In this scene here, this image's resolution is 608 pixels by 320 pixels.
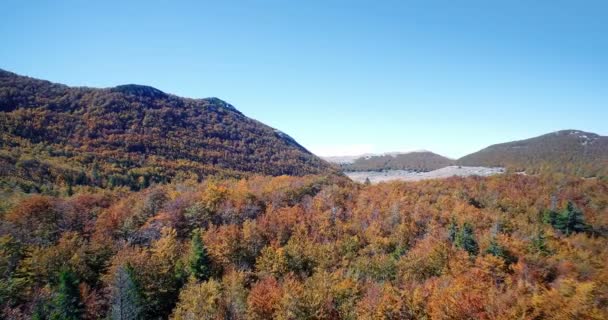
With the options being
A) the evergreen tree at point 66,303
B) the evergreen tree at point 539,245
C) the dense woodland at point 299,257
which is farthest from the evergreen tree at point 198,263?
the evergreen tree at point 539,245

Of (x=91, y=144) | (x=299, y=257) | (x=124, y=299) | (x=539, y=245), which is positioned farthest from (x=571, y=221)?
(x=91, y=144)

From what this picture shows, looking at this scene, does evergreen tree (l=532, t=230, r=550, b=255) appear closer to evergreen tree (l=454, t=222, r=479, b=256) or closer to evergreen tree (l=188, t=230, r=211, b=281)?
evergreen tree (l=454, t=222, r=479, b=256)

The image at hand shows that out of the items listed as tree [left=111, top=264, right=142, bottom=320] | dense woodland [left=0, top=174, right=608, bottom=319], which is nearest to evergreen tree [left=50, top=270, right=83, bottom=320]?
dense woodland [left=0, top=174, right=608, bottom=319]

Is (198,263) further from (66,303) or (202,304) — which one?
(66,303)

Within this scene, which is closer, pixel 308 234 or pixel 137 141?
pixel 308 234

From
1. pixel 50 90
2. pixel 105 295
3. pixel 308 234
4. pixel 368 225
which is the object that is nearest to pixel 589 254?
pixel 368 225

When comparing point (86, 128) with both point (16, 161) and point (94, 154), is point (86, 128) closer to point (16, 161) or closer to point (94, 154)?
point (94, 154)

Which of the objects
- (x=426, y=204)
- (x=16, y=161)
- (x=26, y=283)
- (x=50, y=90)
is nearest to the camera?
(x=26, y=283)

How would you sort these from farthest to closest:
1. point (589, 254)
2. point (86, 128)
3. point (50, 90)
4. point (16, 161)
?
point (50, 90)
point (86, 128)
point (16, 161)
point (589, 254)
